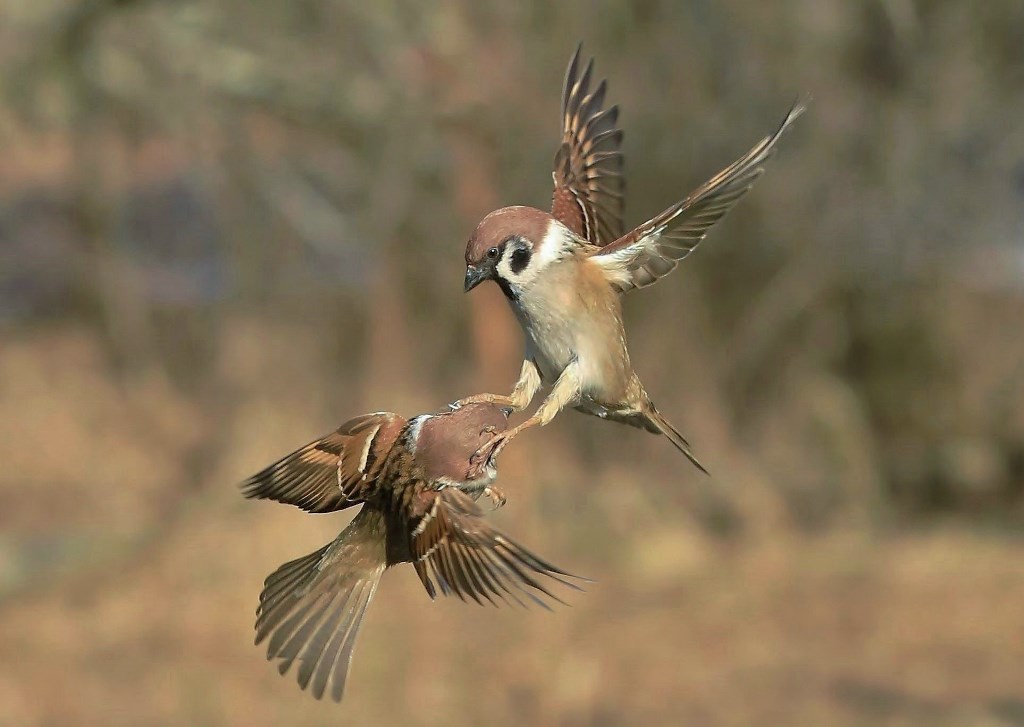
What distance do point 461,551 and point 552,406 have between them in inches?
11.5

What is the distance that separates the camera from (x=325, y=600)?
193 centimetres

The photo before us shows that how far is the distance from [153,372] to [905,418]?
24.8 feet

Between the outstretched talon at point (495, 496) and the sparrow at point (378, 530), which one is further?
the outstretched talon at point (495, 496)

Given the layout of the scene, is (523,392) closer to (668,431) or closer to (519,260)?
(519,260)

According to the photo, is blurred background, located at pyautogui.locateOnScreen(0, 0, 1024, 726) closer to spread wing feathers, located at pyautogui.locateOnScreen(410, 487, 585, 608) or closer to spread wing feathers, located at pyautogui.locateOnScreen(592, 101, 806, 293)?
spread wing feathers, located at pyautogui.locateOnScreen(592, 101, 806, 293)

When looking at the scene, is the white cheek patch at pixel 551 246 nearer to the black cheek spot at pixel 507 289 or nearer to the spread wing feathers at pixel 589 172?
the black cheek spot at pixel 507 289

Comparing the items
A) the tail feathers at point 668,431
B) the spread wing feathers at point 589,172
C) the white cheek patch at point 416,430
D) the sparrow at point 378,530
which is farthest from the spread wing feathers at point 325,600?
the spread wing feathers at point 589,172

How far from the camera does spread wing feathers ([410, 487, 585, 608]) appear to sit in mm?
1594

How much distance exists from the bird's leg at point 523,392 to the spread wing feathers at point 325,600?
0.23 m

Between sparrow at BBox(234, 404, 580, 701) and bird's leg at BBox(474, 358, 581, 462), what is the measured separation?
0.5 inches

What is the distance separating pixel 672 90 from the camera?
8.78m

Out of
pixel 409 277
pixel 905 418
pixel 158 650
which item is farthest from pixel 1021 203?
pixel 158 650

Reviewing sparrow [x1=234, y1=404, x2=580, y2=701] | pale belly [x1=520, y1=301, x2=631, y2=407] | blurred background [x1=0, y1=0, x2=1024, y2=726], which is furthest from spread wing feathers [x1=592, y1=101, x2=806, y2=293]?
blurred background [x1=0, y1=0, x2=1024, y2=726]

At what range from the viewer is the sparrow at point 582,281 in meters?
1.83
